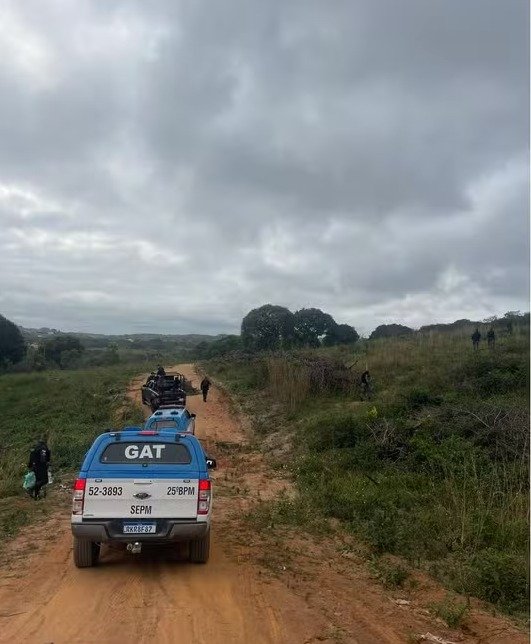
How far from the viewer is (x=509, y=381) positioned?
1636 cm

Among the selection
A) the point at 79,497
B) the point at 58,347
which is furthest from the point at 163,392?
the point at 58,347

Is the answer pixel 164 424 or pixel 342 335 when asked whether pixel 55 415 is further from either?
pixel 342 335

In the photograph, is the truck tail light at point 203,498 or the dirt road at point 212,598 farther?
the truck tail light at point 203,498

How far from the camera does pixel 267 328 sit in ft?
190

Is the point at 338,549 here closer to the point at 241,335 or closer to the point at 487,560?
the point at 487,560

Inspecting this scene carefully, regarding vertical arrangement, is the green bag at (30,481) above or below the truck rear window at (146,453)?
below

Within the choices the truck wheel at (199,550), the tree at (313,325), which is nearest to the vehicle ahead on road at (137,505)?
the truck wheel at (199,550)

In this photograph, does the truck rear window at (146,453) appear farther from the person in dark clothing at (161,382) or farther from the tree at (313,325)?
the tree at (313,325)

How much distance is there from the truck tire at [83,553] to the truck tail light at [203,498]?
1587mm

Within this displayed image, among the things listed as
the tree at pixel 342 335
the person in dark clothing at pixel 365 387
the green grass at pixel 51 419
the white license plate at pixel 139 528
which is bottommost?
the green grass at pixel 51 419

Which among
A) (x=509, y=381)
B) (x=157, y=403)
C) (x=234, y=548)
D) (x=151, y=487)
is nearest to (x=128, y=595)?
(x=151, y=487)

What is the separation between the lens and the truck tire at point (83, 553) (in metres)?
7.32

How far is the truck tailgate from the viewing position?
23.4ft

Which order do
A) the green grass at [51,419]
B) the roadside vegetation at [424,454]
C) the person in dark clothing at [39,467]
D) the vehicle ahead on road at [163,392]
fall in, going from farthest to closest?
the vehicle ahead on road at [163,392], the green grass at [51,419], the person in dark clothing at [39,467], the roadside vegetation at [424,454]
